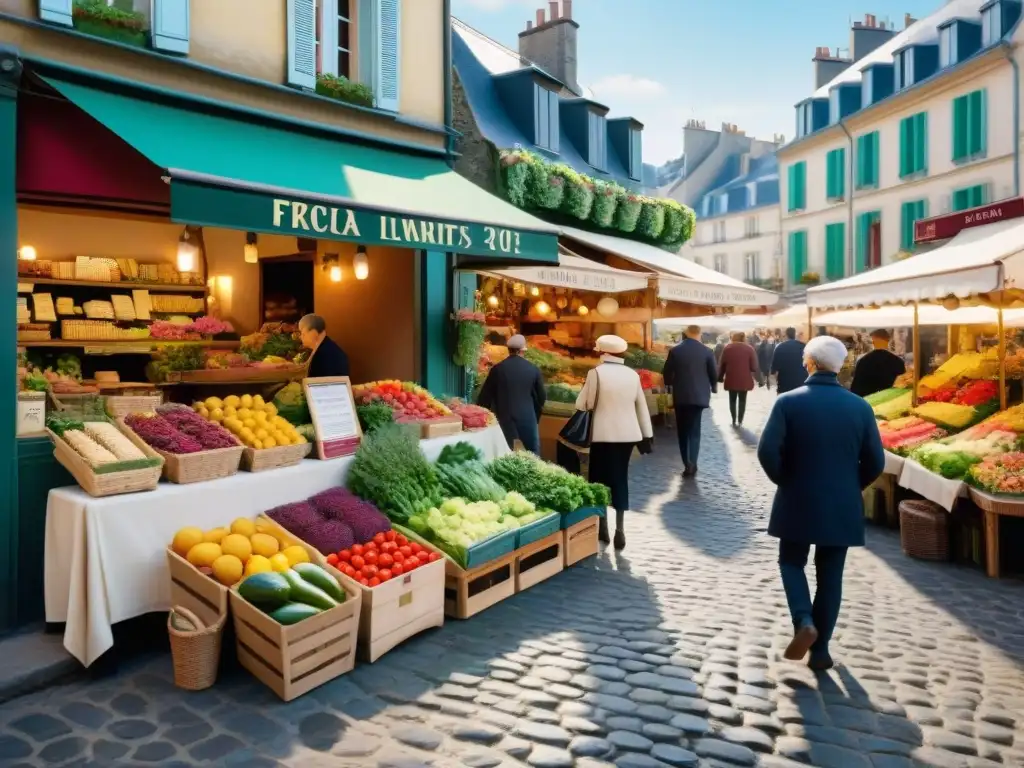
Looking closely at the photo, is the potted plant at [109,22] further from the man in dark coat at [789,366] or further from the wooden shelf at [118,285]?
the man in dark coat at [789,366]

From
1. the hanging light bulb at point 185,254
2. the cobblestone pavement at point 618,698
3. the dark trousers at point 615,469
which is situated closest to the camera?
the cobblestone pavement at point 618,698

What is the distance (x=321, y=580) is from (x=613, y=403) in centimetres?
342

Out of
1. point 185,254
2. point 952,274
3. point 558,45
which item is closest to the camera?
point 952,274

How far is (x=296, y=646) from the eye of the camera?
169 inches

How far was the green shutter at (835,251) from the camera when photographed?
29844 mm

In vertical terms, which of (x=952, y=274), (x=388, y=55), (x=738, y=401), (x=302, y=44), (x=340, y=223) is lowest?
(x=738, y=401)

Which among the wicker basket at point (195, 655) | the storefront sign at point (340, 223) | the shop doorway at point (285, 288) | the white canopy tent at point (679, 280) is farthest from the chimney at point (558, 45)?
the wicker basket at point (195, 655)

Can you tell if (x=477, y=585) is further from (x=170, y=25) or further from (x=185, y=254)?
(x=170, y=25)

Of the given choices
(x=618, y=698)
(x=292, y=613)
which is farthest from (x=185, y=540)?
(x=618, y=698)

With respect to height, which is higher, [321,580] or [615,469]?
[615,469]

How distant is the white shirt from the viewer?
24.1 feet

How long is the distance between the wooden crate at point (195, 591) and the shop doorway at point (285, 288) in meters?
7.06

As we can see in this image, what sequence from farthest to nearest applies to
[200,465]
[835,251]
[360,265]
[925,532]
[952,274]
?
[835,251] → [360,265] → [925,532] → [952,274] → [200,465]

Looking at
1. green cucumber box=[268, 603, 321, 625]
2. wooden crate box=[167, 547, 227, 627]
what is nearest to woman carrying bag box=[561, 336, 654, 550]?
green cucumber box=[268, 603, 321, 625]
